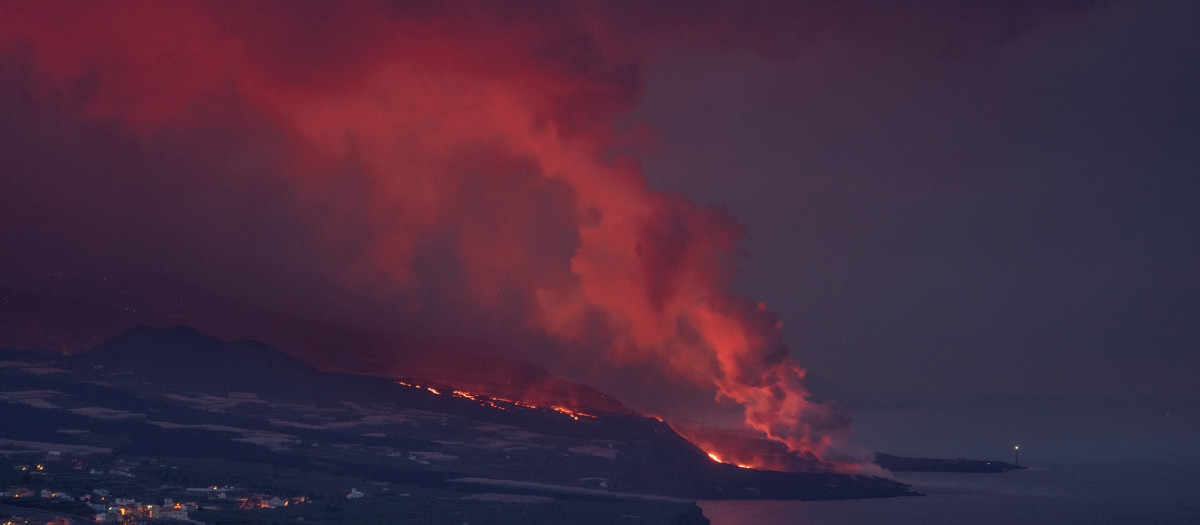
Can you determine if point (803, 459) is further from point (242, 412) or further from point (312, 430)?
point (242, 412)

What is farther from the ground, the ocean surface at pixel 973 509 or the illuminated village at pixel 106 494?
the ocean surface at pixel 973 509

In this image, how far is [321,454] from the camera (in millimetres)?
131125

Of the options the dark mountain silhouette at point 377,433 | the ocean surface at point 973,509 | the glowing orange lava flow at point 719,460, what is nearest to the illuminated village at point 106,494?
the dark mountain silhouette at point 377,433

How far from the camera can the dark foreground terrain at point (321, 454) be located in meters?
90.2

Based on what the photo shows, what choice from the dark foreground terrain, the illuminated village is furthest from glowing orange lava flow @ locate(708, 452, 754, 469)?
the illuminated village

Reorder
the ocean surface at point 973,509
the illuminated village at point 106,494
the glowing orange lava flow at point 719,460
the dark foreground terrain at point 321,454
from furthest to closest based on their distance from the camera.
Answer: the glowing orange lava flow at point 719,460, the ocean surface at point 973,509, the dark foreground terrain at point 321,454, the illuminated village at point 106,494

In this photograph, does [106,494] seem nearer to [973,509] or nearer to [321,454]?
[321,454]

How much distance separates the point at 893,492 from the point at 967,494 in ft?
83.0

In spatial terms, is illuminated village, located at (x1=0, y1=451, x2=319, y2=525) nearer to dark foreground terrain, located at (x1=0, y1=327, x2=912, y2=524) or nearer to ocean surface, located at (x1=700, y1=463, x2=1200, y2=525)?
dark foreground terrain, located at (x1=0, y1=327, x2=912, y2=524)

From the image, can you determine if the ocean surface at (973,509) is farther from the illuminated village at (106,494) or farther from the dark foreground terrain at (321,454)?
the illuminated village at (106,494)

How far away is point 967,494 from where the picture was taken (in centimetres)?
17512

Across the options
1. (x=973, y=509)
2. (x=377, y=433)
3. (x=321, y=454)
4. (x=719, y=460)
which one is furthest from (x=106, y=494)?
(x=973, y=509)

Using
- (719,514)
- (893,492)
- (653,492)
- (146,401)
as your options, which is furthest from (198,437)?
(893,492)

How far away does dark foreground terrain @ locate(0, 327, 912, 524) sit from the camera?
296ft
